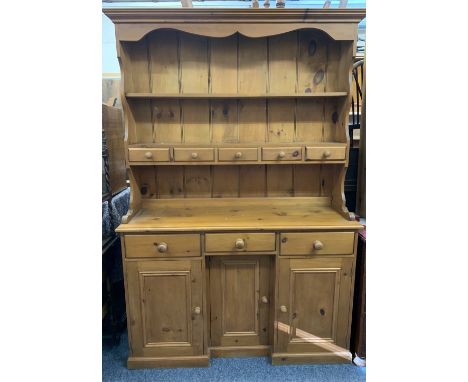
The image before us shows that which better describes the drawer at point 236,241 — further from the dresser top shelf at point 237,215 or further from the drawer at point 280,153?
the drawer at point 280,153

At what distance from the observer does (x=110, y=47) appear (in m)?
3.00

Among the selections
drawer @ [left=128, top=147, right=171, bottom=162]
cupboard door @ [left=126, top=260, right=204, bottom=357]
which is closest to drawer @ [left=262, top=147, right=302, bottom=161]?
drawer @ [left=128, top=147, right=171, bottom=162]

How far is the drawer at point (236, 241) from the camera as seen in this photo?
1434 millimetres

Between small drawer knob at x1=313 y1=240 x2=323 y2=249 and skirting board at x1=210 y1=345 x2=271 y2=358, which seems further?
skirting board at x1=210 y1=345 x2=271 y2=358

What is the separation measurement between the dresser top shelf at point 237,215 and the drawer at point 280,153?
0.33 meters

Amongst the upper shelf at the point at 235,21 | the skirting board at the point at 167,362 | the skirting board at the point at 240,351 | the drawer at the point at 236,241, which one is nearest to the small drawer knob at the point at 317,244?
the drawer at the point at 236,241

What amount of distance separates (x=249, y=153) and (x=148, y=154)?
0.52 metres

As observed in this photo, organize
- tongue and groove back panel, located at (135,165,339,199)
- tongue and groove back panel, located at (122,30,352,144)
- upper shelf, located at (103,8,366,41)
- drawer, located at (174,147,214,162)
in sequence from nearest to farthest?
upper shelf, located at (103,8,366,41) → drawer, located at (174,147,214,162) → tongue and groove back panel, located at (122,30,352,144) → tongue and groove back panel, located at (135,165,339,199)

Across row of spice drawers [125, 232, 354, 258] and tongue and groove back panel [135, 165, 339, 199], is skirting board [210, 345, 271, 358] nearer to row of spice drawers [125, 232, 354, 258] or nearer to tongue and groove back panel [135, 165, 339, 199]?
row of spice drawers [125, 232, 354, 258]

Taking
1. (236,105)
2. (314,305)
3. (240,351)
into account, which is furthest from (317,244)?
(236,105)

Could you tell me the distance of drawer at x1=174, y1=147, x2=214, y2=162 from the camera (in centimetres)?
148

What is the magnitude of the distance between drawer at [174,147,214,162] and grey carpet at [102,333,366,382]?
1147 mm

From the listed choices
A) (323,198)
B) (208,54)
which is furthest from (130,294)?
(208,54)

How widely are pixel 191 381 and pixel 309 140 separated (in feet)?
4.93
